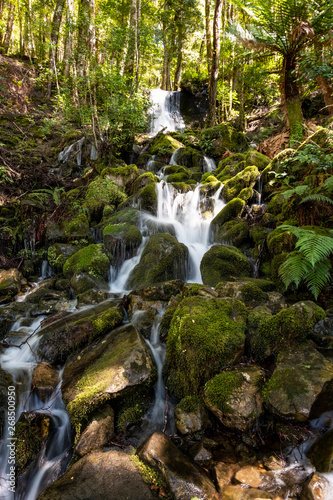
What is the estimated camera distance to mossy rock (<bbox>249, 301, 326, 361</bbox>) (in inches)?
132

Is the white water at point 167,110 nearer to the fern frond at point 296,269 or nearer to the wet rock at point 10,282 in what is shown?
the wet rock at point 10,282

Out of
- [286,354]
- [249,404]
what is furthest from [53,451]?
[286,354]

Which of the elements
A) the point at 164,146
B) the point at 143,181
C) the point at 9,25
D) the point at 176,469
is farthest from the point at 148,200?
the point at 9,25

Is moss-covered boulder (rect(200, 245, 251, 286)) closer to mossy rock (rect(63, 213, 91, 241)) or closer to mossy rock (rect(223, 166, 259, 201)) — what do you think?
mossy rock (rect(223, 166, 259, 201))

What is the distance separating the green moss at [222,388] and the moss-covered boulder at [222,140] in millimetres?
11254

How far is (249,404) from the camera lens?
279 cm

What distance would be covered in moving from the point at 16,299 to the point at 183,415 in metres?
5.20

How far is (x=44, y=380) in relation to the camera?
12.2 ft

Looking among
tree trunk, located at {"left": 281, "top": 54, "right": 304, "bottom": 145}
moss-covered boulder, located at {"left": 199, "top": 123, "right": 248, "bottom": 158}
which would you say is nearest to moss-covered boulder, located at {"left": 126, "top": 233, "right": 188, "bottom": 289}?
tree trunk, located at {"left": 281, "top": 54, "right": 304, "bottom": 145}

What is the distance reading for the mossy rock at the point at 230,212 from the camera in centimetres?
757

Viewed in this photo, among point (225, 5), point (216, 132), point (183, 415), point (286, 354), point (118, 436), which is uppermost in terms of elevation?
point (225, 5)

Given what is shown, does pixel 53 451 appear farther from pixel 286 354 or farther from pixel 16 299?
pixel 16 299

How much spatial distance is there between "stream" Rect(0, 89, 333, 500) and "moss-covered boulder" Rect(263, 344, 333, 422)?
0.20 m

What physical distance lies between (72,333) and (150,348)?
1353 millimetres
